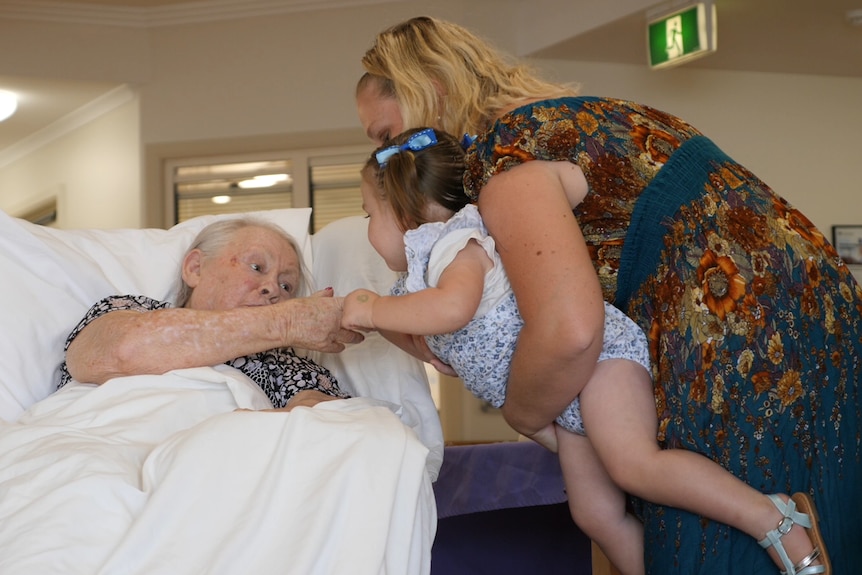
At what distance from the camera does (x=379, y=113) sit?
1.86 metres

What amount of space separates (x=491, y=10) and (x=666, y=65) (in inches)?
42.0

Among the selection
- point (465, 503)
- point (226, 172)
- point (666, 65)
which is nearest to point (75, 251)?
point (465, 503)

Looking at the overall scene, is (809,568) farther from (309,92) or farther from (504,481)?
(309,92)

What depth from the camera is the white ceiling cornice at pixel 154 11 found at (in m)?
5.26

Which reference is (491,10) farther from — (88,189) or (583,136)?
(583,136)

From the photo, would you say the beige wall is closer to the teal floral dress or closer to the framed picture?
the framed picture

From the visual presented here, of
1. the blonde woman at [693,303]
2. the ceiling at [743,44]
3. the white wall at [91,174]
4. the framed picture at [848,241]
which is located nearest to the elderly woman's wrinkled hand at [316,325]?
the blonde woman at [693,303]

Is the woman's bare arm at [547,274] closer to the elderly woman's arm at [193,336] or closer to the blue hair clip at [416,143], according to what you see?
the blue hair clip at [416,143]

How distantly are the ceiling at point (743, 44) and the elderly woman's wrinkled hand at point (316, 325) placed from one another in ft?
10.2

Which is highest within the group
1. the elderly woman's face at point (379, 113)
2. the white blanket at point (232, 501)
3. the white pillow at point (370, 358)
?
the elderly woman's face at point (379, 113)

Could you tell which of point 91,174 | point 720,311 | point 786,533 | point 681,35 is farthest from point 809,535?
point 91,174

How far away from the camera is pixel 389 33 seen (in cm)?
183

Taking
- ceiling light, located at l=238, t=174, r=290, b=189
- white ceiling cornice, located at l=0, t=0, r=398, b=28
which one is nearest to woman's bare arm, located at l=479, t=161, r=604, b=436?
white ceiling cornice, located at l=0, t=0, r=398, b=28

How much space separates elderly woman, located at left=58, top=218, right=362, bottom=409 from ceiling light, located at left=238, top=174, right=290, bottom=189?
11.0ft
